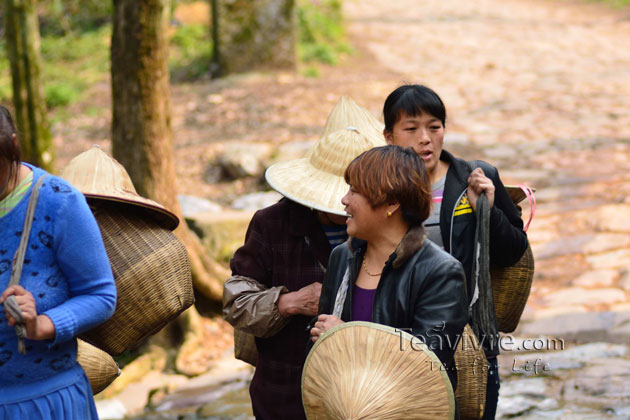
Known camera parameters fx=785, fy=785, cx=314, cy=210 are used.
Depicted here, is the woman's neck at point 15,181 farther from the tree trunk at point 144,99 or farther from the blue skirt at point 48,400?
the tree trunk at point 144,99

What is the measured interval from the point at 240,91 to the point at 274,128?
5.81ft

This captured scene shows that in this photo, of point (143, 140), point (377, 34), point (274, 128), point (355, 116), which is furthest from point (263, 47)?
point (355, 116)

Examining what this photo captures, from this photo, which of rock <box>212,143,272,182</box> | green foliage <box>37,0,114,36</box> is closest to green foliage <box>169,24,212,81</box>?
green foliage <box>37,0,114,36</box>

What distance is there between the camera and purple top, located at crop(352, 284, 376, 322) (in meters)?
2.53

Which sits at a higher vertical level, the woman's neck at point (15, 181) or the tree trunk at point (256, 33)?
the woman's neck at point (15, 181)

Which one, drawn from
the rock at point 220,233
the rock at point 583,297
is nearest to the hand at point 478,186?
the rock at point 583,297

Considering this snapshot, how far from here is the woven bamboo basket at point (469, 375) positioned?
262 centimetres

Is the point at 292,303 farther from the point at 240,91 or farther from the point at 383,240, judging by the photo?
the point at 240,91

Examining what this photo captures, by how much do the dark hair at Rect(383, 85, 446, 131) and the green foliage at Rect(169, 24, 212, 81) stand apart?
1033 centimetres

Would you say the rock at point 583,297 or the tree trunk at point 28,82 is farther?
the tree trunk at point 28,82

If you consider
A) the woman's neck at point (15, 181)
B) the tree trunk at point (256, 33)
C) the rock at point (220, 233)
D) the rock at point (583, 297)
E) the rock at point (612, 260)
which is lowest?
the rock at point (583, 297)

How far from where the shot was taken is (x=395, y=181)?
8.00ft

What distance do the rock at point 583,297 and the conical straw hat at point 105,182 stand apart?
3908 mm

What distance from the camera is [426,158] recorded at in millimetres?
2994
